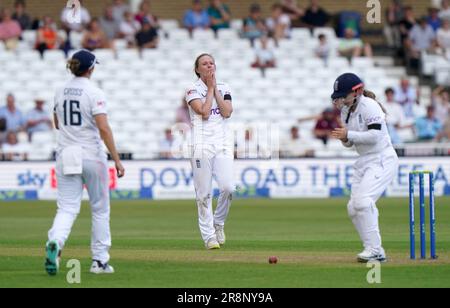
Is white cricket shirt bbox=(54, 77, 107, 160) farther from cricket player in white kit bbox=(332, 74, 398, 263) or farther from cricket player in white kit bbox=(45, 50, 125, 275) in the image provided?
cricket player in white kit bbox=(332, 74, 398, 263)

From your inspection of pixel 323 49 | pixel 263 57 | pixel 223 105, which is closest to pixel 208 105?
pixel 223 105

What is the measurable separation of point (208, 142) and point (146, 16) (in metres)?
15.0

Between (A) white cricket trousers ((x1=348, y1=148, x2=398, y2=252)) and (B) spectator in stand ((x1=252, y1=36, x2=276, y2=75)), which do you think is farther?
(B) spectator in stand ((x1=252, y1=36, x2=276, y2=75))

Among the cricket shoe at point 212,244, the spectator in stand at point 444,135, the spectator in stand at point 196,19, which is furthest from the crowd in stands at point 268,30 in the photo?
the cricket shoe at point 212,244

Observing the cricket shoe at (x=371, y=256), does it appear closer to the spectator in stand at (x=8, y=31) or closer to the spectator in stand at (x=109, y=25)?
the spectator in stand at (x=8, y=31)

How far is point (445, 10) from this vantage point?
29391 millimetres

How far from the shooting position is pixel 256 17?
1123 inches

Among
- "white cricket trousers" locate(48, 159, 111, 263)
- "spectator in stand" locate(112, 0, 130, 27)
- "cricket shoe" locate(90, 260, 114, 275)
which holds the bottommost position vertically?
"cricket shoe" locate(90, 260, 114, 275)

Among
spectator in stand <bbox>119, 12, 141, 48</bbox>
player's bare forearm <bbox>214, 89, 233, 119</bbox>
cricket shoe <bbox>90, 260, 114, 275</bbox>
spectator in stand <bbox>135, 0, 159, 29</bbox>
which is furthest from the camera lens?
spectator in stand <bbox>119, 12, 141, 48</bbox>

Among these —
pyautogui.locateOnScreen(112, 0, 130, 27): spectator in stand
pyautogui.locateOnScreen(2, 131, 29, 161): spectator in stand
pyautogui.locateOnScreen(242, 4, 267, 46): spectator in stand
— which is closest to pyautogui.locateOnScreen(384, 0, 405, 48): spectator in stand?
pyautogui.locateOnScreen(242, 4, 267, 46): spectator in stand

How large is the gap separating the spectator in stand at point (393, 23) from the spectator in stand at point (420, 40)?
2.18ft

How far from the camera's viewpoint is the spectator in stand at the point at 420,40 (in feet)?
94.0

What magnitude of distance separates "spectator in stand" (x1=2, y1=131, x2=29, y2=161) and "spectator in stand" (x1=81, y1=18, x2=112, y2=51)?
3.46m

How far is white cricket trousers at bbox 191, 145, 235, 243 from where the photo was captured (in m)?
13.4
